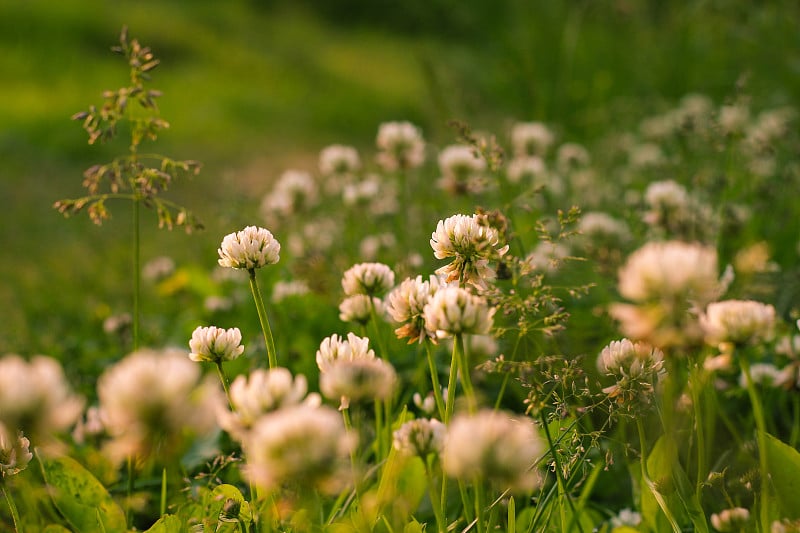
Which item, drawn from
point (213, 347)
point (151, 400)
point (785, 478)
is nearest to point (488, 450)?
point (151, 400)

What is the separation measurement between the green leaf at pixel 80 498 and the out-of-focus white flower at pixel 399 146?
1.24m

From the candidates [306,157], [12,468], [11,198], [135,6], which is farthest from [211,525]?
[135,6]

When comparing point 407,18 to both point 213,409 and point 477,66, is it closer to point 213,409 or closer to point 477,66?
point 477,66

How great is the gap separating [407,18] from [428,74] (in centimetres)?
1262

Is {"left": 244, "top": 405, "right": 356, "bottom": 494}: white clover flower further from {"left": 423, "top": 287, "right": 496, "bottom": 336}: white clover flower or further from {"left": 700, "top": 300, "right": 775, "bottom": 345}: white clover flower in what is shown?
{"left": 700, "top": 300, "right": 775, "bottom": 345}: white clover flower

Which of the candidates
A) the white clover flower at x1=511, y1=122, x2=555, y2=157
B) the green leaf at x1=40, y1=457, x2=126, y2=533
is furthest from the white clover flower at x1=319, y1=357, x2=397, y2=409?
the white clover flower at x1=511, y1=122, x2=555, y2=157

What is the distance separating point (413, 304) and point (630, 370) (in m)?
0.27

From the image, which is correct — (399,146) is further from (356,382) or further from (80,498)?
(356,382)

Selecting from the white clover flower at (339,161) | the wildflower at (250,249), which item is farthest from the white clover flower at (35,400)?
the white clover flower at (339,161)

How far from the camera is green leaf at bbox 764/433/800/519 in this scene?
0.94 meters

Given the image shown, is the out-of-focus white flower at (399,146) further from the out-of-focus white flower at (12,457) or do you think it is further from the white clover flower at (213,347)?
the out-of-focus white flower at (12,457)

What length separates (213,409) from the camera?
1.81 ft

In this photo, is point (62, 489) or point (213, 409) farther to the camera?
point (62, 489)

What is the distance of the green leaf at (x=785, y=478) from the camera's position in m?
0.94
